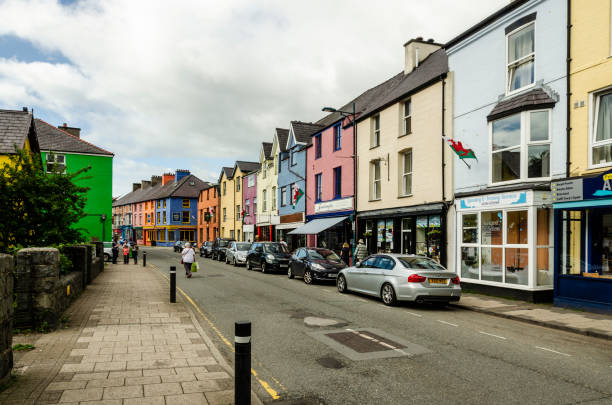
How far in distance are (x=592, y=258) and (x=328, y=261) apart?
368 inches

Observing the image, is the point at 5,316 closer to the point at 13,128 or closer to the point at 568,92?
the point at 568,92

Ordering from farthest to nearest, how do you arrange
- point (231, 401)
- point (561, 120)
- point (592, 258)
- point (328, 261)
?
point (328, 261), point (561, 120), point (592, 258), point (231, 401)

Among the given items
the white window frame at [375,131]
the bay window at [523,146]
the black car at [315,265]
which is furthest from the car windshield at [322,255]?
the bay window at [523,146]

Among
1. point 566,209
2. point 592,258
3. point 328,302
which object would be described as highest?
point 566,209

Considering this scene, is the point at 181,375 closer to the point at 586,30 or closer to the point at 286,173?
the point at 586,30

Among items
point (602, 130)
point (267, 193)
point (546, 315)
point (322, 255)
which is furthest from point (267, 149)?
point (546, 315)

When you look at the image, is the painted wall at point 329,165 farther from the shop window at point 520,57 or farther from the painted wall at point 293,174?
the shop window at point 520,57

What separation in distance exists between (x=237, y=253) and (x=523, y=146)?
1899 centimetres

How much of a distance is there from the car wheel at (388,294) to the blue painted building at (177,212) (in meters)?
58.9

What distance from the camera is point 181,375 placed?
5.68 metres

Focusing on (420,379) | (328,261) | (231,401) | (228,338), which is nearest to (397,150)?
(328,261)

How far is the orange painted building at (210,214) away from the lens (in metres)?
55.5

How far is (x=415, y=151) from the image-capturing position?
1917 cm

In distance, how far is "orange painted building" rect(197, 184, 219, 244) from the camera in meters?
55.5
